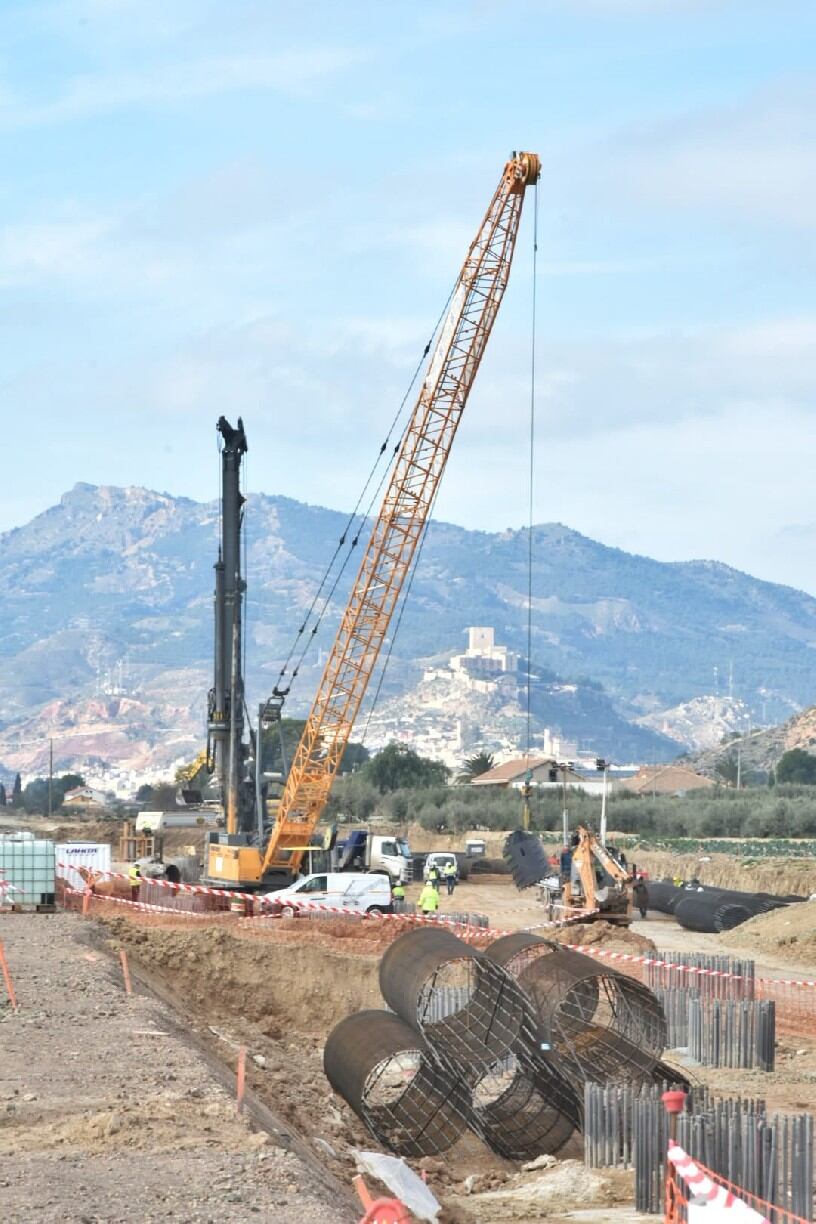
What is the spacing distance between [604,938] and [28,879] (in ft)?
39.0

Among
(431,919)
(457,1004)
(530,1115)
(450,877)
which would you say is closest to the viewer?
(530,1115)

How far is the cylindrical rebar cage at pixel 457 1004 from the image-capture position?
19391 millimetres


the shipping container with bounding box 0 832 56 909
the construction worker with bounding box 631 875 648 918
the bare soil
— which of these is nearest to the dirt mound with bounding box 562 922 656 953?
the bare soil

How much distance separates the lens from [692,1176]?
1035cm

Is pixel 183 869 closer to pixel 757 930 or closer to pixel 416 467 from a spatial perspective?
pixel 416 467

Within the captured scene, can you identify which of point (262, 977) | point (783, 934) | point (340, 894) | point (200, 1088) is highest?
point (340, 894)

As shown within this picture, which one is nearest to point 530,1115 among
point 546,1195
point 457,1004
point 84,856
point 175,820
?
point 546,1195

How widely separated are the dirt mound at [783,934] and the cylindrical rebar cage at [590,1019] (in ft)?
58.2

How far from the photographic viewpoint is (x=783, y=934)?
135 feet

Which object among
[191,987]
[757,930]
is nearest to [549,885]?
[757,930]

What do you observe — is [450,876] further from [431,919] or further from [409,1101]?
[409,1101]

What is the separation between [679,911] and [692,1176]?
3819 cm

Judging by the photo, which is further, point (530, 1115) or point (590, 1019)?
point (590, 1019)

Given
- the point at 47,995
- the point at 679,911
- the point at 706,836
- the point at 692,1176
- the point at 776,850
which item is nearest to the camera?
the point at 692,1176
